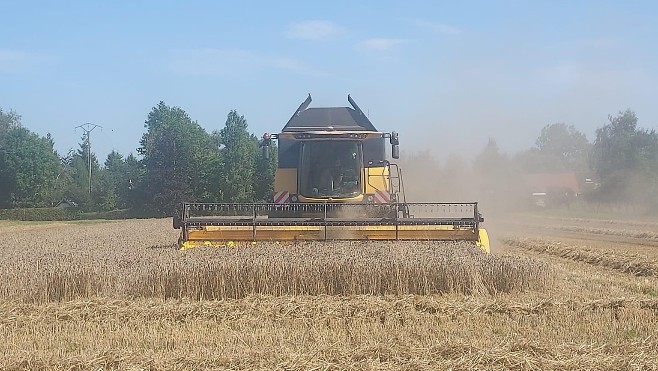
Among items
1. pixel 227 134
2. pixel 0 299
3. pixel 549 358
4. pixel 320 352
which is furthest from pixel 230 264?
pixel 227 134

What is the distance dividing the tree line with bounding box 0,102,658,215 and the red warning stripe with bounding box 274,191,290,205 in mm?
18633

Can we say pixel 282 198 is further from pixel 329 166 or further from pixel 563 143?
pixel 563 143

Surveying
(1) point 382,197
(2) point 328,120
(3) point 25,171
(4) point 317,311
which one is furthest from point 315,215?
(3) point 25,171


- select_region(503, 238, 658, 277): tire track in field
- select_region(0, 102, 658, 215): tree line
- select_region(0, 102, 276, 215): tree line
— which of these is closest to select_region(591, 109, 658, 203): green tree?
select_region(0, 102, 658, 215): tree line

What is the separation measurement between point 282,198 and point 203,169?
147ft

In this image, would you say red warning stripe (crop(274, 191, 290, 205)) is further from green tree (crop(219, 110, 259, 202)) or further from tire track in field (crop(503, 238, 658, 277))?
green tree (crop(219, 110, 259, 202))

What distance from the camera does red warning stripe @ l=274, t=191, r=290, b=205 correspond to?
1452 cm

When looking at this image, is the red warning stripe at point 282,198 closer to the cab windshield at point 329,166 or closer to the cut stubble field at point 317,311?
the cab windshield at point 329,166

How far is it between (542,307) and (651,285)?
3.66 metres

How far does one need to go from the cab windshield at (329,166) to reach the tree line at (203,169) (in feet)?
61.0

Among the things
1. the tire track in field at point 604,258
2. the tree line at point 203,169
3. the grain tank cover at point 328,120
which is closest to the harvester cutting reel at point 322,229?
the grain tank cover at point 328,120

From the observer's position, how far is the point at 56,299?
919cm

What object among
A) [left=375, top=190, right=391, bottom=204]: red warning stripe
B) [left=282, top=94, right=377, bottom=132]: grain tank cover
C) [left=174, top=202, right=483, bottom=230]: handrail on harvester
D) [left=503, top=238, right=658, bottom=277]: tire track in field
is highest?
[left=282, top=94, right=377, bottom=132]: grain tank cover

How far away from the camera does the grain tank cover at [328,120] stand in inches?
582
